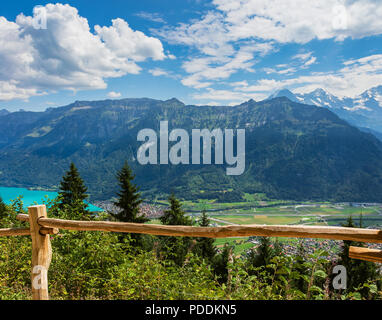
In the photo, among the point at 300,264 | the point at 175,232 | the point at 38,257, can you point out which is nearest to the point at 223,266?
the point at 300,264

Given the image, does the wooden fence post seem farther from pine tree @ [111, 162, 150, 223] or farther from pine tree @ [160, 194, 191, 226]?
pine tree @ [160, 194, 191, 226]

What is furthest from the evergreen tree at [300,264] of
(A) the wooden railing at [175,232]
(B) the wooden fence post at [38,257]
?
(B) the wooden fence post at [38,257]

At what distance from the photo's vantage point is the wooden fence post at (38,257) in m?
3.23

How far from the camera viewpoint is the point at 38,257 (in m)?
3.30

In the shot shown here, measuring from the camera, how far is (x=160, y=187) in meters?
177

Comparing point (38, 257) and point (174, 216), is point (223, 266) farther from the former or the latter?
point (38, 257)

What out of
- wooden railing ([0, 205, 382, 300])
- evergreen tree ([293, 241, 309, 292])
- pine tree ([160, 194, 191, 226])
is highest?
wooden railing ([0, 205, 382, 300])

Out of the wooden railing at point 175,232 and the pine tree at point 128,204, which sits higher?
the wooden railing at point 175,232

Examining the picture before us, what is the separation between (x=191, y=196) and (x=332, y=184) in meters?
95.9

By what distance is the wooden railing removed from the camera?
7.92 ft

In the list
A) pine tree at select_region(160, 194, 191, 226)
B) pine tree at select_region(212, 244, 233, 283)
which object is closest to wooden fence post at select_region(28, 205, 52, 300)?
pine tree at select_region(212, 244, 233, 283)

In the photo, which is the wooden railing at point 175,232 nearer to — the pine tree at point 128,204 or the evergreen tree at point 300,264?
the evergreen tree at point 300,264

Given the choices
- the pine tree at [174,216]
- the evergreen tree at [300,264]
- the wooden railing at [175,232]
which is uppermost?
the wooden railing at [175,232]

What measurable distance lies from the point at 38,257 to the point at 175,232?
6.05 ft
